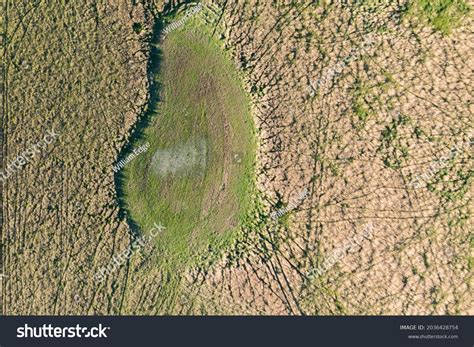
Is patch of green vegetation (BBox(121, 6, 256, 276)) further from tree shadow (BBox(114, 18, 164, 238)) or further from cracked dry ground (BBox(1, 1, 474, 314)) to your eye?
cracked dry ground (BBox(1, 1, 474, 314))

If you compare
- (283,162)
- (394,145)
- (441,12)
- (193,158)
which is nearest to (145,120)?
(193,158)

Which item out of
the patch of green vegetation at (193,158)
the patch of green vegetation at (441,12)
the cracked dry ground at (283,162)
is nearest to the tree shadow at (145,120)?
the patch of green vegetation at (193,158)

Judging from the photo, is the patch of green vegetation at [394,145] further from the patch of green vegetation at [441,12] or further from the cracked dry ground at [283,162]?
the patch of green vegetation at [441,12]

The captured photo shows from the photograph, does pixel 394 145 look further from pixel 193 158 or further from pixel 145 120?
pixel 145 120

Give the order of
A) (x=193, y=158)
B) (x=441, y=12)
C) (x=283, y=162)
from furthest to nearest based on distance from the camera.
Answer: (x=193, y=158) < (x=283, y=162) < (x=441, y=12)

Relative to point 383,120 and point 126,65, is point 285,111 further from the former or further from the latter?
point 126,65

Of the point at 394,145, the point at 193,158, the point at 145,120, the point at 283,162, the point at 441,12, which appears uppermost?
the point at 441,12

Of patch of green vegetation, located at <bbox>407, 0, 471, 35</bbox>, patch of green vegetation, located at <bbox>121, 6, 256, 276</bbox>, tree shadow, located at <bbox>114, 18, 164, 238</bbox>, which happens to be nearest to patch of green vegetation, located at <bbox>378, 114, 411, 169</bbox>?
patch of green vegetation, located at <bbox>407, 0, 471, 35</bbox>
